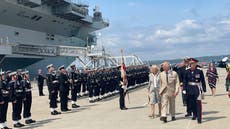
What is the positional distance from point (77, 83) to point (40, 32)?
93.5ft

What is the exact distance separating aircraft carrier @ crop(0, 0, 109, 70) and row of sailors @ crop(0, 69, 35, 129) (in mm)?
20608

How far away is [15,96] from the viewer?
462 inches

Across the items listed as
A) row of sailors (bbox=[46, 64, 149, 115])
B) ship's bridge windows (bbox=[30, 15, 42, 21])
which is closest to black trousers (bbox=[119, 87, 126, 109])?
row of sailors (bbox=[46, 64, 149, 115])

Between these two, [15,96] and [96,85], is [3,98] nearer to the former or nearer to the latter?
[15,96]

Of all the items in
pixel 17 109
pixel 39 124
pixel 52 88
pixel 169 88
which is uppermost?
pixel 169 88

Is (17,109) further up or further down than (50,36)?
further down

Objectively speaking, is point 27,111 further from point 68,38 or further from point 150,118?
point 68,38

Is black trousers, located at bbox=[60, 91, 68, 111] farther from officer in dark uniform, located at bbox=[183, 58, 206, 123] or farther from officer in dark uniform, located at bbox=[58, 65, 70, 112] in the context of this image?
officer in dark uniform, located at bbox=[183, 58, 206, 123]

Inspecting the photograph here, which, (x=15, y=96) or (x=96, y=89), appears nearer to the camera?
(x=15, y=96)

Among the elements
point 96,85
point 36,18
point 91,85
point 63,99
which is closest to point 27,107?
point 63,99

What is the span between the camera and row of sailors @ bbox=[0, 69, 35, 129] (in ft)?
37.3

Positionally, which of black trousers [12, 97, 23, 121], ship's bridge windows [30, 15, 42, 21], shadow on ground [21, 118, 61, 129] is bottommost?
shadow on ground [21, 118, 61, 129]

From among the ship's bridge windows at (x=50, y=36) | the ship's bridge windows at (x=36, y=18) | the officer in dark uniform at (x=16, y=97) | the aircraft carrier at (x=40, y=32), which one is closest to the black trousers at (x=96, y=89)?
the officer in dark uniform at (x=16, y=97)

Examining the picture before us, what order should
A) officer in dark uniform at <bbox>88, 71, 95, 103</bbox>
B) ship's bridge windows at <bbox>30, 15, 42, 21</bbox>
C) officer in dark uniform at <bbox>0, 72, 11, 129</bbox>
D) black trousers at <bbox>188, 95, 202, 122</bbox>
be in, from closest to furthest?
black trousers at <bbox>188, 95, 202, 122</bbox> → officer in dark uniform at <bbox>0, 72, 11, 129</bbox> → officer in dark uniform at <bbox>88, 71, 95, 103</bbox> → ship's bridge windows at <bbox>30, 15, 42, 21</bbox>
